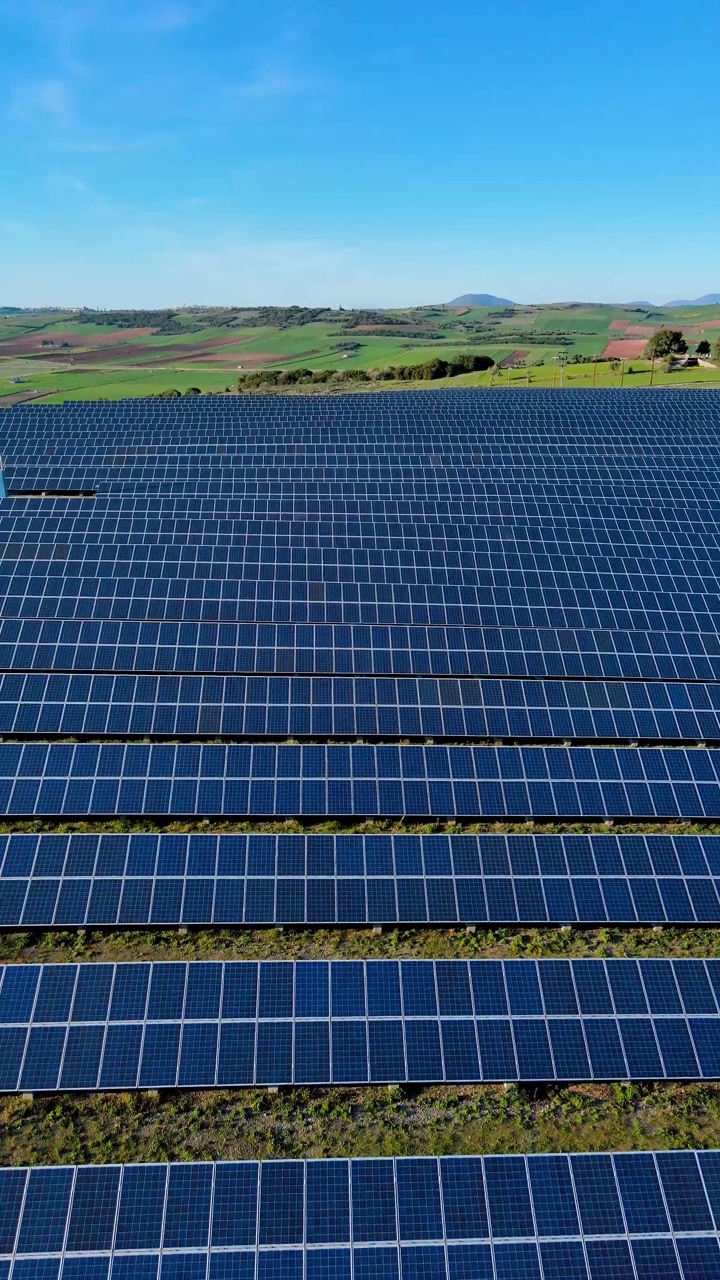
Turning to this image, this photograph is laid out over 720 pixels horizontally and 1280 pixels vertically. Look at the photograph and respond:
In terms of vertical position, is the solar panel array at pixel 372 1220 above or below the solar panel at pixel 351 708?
below

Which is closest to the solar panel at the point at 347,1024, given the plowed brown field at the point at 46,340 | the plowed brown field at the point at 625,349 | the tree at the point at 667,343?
the tree at the point at 667,343

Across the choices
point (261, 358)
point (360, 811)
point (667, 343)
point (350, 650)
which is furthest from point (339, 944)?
point (261, 358)

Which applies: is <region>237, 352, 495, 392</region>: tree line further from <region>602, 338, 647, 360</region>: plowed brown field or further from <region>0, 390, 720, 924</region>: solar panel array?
<region>0, 390, 720, 924</region>: solar panel array

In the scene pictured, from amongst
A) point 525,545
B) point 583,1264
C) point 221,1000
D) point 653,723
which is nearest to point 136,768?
point 221,1000

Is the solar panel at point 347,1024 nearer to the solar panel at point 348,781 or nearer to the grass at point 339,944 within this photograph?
the grass at point 339,944

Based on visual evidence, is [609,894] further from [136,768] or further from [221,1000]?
[136,768]
